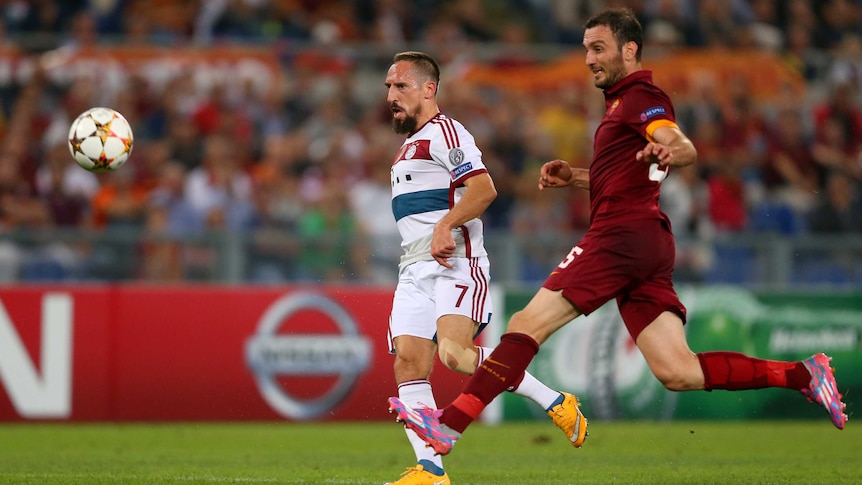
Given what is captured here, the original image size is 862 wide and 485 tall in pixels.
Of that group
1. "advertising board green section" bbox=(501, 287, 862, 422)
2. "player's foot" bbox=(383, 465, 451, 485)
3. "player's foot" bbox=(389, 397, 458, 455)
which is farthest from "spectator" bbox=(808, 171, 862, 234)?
"player's foot" bbox=(389, 397, 458, 455)

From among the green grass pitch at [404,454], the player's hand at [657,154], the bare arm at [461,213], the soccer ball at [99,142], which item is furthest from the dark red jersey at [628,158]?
the soccer ball at [99,142]

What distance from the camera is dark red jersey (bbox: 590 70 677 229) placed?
22.8 feet

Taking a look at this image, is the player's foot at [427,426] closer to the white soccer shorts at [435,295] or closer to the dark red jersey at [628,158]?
the white soccer shorts at [435,295]

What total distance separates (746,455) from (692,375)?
10.3 ft

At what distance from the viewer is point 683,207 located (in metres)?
14.6

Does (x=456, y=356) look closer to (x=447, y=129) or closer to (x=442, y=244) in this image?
(x=442, y=244)

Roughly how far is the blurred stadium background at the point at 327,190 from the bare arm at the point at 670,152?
6.47 meters

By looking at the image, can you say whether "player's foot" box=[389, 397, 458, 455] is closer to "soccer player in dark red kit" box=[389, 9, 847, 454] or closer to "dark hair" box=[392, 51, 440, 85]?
"soccer player in dark red kit" box=[389, 9, 847, 454]

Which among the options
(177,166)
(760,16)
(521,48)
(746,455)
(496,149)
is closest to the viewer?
(746,455)

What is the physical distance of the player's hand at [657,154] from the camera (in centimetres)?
641

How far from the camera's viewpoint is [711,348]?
44.9ft

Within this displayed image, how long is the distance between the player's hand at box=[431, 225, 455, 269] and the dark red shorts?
0.55 meters

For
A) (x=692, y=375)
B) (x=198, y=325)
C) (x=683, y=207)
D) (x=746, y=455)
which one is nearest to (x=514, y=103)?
(x=683, y=207)

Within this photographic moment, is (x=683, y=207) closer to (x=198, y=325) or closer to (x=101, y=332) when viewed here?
(x=198, y=325)
